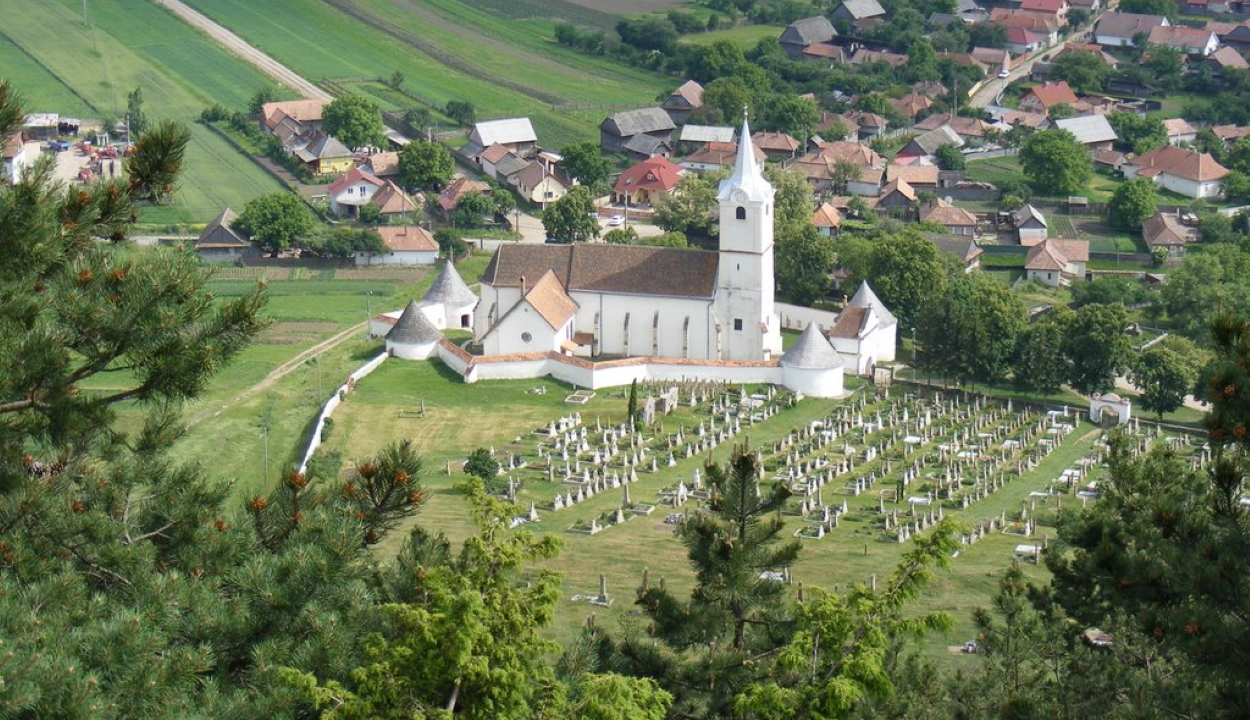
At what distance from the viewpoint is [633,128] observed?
100062 millimetres

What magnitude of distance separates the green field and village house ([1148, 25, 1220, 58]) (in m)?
50.6

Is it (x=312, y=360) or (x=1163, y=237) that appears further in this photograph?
(x=1163, y=237)

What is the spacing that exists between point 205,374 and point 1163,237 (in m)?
68.3

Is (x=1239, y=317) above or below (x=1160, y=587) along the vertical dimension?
above

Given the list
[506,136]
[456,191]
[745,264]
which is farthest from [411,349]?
[506,136]

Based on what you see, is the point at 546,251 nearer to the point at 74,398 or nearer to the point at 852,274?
the point at 852,274

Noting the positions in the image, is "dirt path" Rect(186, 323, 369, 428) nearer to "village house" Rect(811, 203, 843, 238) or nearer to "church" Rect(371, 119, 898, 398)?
"church" Rect(371, 119, 898, 398)

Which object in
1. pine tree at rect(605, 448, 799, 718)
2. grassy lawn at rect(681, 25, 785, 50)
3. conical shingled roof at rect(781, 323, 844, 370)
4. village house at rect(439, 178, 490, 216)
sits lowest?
village house at rect(439, 178, 490, 216)

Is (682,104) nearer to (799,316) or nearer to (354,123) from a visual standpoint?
(354,123)

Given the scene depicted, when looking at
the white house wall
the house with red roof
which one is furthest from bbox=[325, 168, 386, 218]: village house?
the house with red roof

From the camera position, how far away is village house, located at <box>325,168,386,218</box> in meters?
86.2

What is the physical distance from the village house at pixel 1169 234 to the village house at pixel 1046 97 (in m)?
20.4

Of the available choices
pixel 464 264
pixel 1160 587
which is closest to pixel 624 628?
pixel 1160 587

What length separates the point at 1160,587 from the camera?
21516mm
